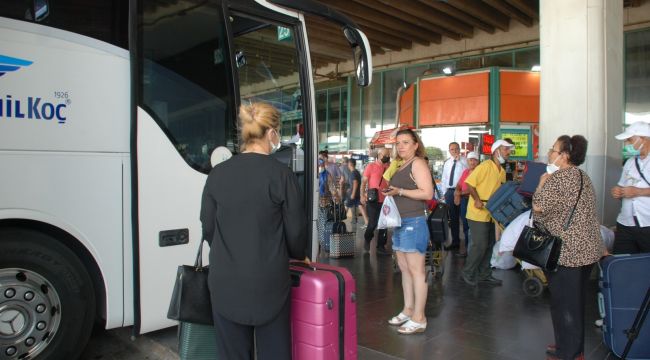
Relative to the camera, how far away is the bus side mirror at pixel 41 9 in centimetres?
322

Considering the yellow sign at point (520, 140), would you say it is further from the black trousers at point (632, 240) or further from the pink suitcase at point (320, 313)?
the pink suitcase at point (320, 313)

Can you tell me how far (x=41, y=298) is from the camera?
3254 mm

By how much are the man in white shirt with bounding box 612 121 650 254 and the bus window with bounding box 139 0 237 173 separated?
12.2 feet

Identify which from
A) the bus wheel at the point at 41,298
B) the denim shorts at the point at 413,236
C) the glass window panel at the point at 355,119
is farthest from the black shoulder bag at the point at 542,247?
the glass window panel at the point at 355,119

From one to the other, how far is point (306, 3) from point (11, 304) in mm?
3376

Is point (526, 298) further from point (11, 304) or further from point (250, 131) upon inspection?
point (11, 304)

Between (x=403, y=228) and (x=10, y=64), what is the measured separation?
3.30 m

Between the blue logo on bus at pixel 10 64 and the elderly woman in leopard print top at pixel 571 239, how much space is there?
3711 mm

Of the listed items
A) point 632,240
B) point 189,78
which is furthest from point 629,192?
point 189,78

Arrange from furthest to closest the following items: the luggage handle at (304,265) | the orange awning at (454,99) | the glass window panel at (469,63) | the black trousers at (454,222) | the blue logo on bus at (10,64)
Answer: the glass window panel at (469,63), the orange awning at (454,99), the black trousers at (454,222), the blue logo on bus at (10,64), the luggage handle at (304,265)

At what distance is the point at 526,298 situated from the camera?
5789 millimetres

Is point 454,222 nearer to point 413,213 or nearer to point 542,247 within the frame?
point 413,213

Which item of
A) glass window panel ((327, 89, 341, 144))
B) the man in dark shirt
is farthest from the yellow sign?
glass window panel ((327, 89, 341, 144))

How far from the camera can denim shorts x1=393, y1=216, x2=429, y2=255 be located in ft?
14.4
